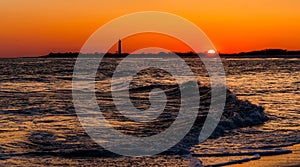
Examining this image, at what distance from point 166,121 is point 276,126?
3483 mm

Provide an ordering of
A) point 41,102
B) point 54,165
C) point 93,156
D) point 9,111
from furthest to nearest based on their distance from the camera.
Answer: point 41,102, point 9,111, point 93,156, point 54,165

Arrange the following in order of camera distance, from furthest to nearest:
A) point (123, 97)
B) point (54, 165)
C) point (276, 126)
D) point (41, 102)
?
point (123, 97), point (41, 102), point (276, 126), point (54, 165)

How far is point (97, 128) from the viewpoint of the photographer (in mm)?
14188

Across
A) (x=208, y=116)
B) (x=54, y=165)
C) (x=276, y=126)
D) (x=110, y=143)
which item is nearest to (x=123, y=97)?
(x=208, y=116)

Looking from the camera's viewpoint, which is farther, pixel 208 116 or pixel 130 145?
pixel 208 116

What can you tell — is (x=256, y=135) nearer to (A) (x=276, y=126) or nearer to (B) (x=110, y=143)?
(A) (x=276, y=126)

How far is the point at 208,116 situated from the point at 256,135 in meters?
3.78

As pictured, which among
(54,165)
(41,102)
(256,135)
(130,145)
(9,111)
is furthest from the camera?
(41,102)

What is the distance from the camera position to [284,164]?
9914mm

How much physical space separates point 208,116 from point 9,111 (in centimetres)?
687

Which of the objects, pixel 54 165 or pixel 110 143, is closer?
pixel 54 165

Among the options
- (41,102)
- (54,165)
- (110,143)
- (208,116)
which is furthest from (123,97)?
(54,165)

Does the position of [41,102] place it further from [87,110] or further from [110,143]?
[110,143]

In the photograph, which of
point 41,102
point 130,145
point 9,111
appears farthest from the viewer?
point 41,102
